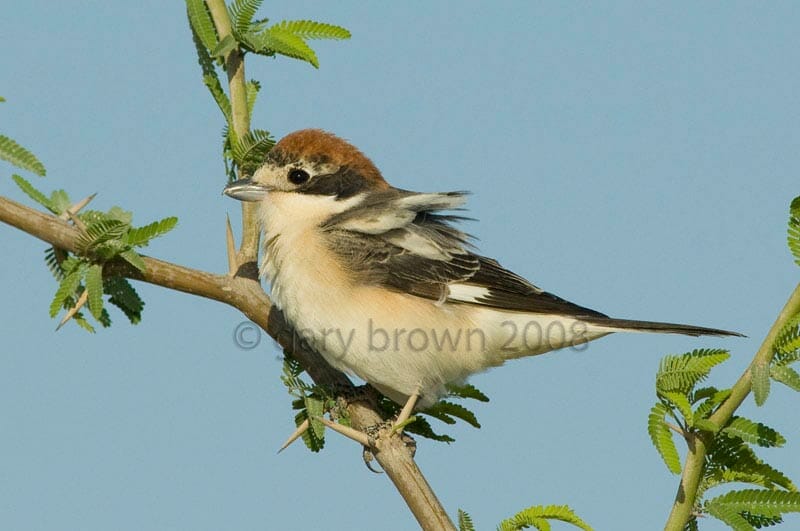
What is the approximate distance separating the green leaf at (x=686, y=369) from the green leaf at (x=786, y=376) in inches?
11.1

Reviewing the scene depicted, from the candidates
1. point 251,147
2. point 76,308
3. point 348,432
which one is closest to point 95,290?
point 76,308

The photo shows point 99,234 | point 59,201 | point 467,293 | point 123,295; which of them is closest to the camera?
point 99,234

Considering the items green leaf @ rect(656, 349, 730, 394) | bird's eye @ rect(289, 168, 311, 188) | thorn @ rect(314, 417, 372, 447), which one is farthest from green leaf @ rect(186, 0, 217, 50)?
green leaf @ rect(656, 349, 730, 394)

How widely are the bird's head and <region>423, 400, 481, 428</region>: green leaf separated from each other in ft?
5.22

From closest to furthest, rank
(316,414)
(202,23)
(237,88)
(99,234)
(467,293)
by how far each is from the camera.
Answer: (99,234) → (316,414) → (202,23) → (237,88) → (467,293)

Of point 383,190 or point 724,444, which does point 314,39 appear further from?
point 724,444

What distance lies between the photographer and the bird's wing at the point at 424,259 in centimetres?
523

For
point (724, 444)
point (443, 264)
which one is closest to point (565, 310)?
point (443, 264)

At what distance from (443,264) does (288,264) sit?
86 cm

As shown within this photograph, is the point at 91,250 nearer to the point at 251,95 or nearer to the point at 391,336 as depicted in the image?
the point at 251,95

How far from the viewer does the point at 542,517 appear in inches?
125

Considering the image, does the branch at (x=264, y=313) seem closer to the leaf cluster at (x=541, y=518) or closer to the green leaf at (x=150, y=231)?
the green leaf at (x=150, y=231)

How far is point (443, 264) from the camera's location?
537 cm

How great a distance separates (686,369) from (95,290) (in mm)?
2292
